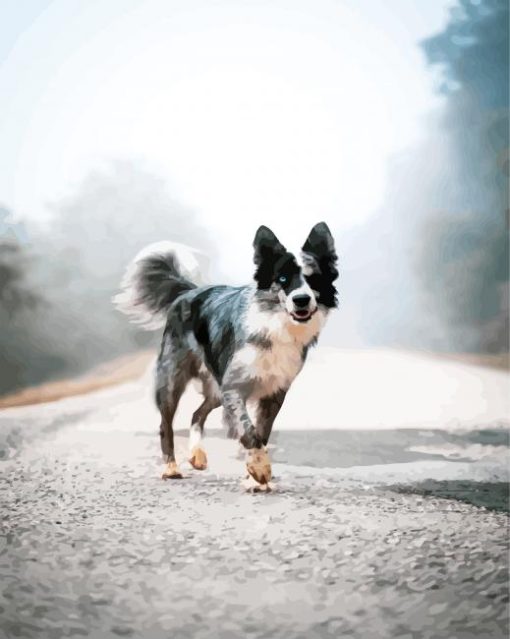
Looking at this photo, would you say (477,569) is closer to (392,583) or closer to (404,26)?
(392,583)

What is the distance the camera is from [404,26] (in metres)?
2.54

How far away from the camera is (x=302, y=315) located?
2346mm

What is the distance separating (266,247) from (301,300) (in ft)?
0.62

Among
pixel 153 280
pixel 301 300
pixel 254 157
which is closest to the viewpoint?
pixel 301 300

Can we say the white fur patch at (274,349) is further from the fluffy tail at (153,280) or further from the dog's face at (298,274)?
the fluffy tail at (153,280)

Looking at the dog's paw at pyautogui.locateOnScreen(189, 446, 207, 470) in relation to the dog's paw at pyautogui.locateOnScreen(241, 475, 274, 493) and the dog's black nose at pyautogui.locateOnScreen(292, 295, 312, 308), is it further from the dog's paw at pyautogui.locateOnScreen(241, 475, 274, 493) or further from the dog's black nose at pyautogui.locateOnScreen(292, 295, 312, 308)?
the dog's black nose at pyautogui.locateOnScreen(292, 295, 312, 308)

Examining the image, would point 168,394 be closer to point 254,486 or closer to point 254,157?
point 254,486

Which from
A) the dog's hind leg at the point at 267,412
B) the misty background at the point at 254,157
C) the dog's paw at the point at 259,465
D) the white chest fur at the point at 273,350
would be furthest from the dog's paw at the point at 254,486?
the misty background at the point at 254,157

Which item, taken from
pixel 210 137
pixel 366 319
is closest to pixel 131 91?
pixel 210 137

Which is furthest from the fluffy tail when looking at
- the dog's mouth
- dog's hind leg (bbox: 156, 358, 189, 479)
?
the dog's mouth

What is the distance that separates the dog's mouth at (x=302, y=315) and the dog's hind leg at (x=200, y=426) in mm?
335

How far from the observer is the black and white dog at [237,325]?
2.36 metres

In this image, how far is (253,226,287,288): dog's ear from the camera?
7.76 feet

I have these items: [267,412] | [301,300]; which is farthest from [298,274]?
[267,412]
